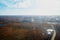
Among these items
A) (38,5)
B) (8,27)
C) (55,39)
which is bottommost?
(55,39)

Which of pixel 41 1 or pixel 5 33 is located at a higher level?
pixel 41 1

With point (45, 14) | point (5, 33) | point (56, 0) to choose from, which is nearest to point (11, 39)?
point (5, 33)

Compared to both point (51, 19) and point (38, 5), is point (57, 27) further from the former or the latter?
point (38, 5)

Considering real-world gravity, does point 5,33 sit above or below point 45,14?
below

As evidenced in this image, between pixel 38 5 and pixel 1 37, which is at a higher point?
pixel 38 5

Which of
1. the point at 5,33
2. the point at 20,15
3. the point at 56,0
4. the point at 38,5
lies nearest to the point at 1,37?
the point at 5,33

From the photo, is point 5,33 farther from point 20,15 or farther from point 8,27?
point 20,15

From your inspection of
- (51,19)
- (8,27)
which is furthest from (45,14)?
(8,27)

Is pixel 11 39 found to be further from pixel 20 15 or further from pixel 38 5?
pixel 38 5
